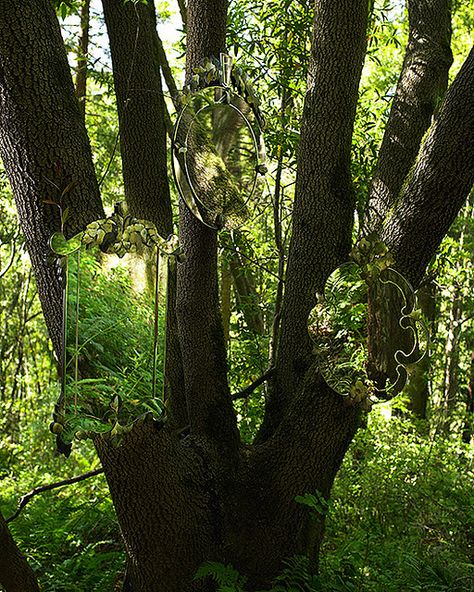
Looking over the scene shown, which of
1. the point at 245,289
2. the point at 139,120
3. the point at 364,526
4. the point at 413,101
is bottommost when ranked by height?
the point at 364,526

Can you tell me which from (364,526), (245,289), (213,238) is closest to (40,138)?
(213,238)

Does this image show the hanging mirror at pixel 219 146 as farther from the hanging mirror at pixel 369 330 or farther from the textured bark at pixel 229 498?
the textured bark at pixel 229 498

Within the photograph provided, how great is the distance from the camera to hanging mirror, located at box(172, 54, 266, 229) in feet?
7.66

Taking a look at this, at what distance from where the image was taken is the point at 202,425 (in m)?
3.37

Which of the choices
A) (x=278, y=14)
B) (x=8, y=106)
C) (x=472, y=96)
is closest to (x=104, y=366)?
(x=8, y=106)

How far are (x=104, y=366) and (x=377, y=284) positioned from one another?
1192 millimetres

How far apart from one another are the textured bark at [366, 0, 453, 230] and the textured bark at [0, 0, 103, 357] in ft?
5.24

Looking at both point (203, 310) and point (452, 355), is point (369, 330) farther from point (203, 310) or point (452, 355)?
point (452, 355)

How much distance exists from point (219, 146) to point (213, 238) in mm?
486

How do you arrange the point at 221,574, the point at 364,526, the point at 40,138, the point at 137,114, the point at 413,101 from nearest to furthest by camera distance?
the point at 40,138 → the point at 221,574 → the point at 137,114 → the point at 413,101 → the point at 364,526

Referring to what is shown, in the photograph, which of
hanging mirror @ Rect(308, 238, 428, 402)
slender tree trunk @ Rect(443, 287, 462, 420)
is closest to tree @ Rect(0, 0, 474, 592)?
hanging mirror @ Rect(308, 238, 428, 402)

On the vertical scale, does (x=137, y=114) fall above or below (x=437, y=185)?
above

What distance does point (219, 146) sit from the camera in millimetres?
2410

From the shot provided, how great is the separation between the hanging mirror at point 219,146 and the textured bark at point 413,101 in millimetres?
1196
